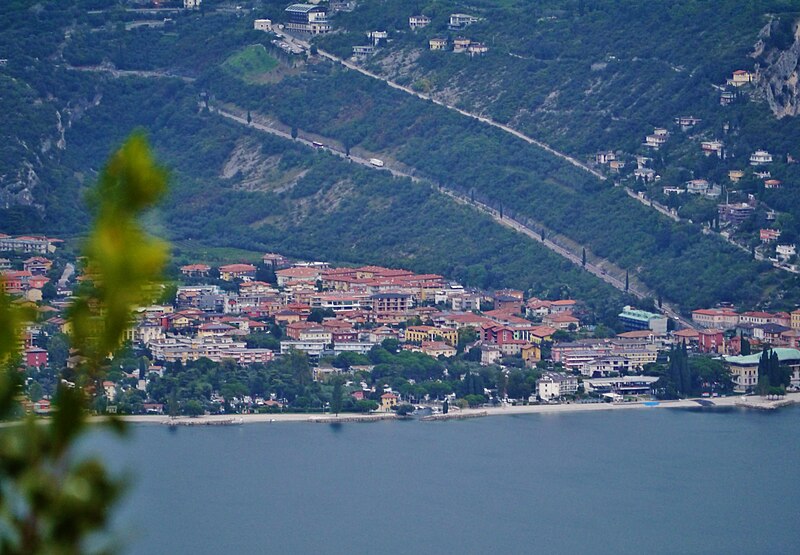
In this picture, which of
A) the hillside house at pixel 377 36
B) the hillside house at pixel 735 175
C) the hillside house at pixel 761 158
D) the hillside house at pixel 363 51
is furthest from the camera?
the hillside house at pixel 377 36

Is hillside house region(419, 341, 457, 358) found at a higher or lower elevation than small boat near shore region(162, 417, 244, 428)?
higher

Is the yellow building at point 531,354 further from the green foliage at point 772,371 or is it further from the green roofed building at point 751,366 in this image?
the green foliage at point 772,371

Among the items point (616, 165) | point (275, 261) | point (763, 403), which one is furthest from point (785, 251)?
point (275, 261)

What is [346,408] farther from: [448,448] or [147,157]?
[147,157]

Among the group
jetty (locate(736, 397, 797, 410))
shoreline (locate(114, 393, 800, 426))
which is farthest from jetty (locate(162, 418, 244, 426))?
jetty (locate(736, 397, 797, 410))

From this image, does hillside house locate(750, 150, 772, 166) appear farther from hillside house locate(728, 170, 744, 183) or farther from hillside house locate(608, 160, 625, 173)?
hillside house locate(608, 160, 625, 173)

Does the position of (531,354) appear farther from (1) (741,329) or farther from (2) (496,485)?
(2) (496,485)

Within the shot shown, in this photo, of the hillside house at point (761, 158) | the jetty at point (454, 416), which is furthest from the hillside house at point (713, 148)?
the jetty at point (454, 416)
